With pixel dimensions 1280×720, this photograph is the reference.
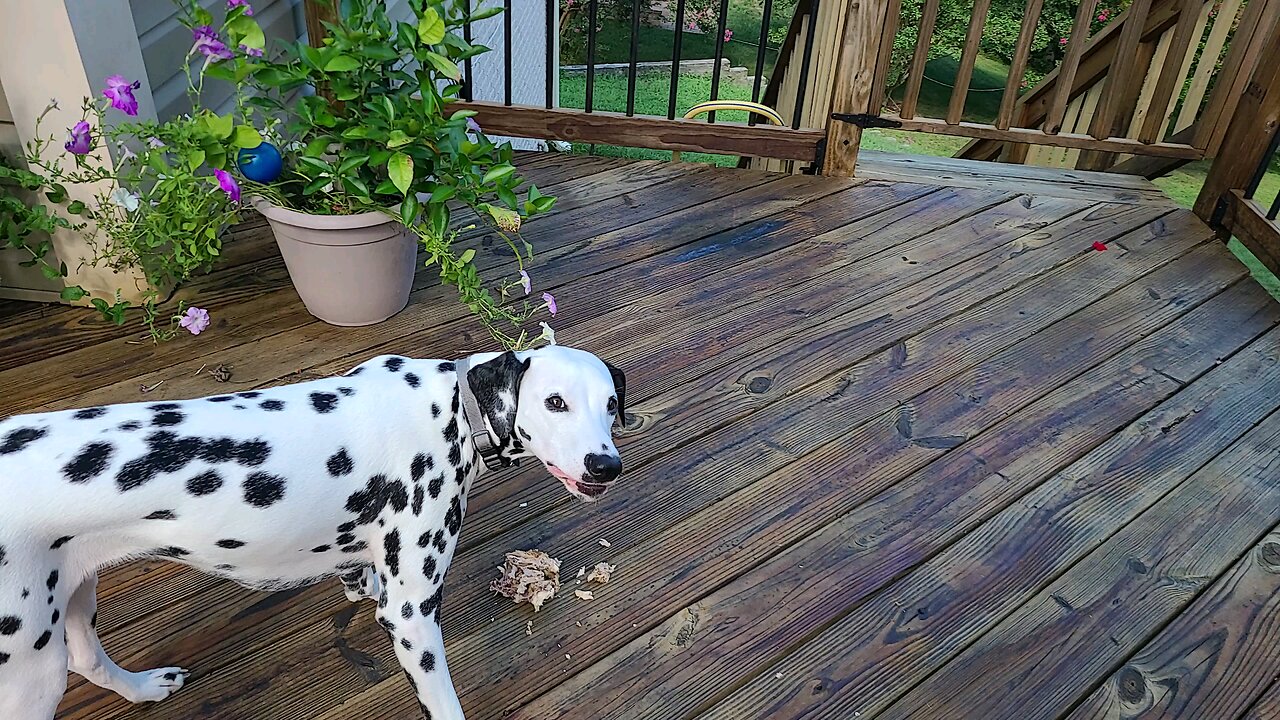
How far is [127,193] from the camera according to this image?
219 centimetres

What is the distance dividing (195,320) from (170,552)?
1.20 metres

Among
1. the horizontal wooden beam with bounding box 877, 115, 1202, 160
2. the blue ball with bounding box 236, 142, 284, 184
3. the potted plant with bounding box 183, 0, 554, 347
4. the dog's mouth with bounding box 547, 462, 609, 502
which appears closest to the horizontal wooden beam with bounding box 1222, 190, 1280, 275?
the horizontal wooden beam with bounding box 877, 115, 1202, 160

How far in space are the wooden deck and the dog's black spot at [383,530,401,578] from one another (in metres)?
0.30

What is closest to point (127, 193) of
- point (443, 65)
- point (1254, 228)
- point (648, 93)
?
point (443, 65)

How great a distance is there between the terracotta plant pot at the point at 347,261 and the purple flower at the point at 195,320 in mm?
243

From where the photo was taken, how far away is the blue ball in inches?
85.2

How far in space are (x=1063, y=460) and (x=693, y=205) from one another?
5.17 feet

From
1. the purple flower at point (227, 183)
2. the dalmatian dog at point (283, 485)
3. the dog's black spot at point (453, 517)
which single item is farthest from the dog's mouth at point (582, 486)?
the purple flower at point (227, 183)

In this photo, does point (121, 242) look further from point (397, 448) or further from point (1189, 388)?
point (1189, 388)

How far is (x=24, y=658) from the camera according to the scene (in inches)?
43.4

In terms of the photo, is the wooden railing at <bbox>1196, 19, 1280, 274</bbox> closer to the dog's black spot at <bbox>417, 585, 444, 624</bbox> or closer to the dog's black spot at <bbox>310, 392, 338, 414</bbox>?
the dog's black spot at <bbox>417, 585, 444, 624</bbox>

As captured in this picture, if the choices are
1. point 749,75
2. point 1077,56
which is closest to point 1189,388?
point 1077,56

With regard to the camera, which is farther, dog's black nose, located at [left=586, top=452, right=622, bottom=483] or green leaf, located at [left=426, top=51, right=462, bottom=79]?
green leaf, located at [left=426, top=51, right=462, bottom=79]

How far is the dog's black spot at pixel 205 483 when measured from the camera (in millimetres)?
1167
